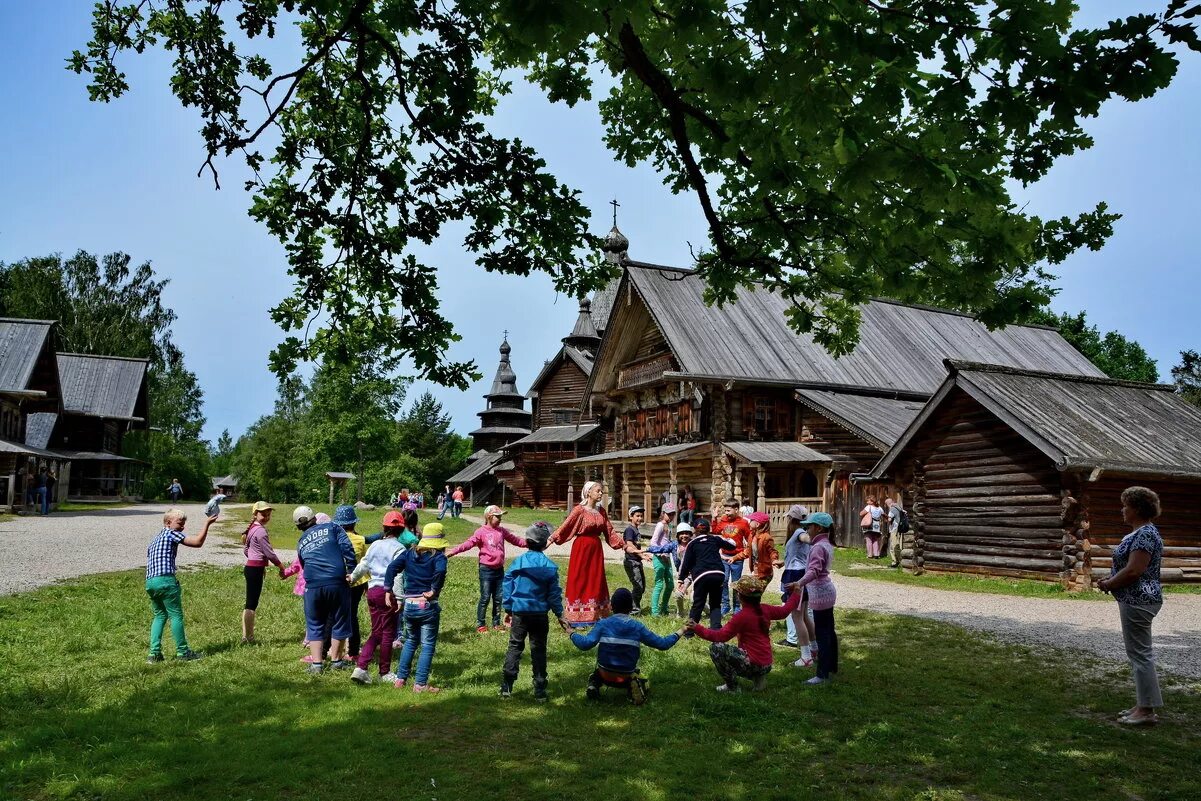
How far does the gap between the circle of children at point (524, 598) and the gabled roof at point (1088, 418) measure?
28.7 ft

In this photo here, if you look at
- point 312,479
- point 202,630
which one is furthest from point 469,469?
point 202,630

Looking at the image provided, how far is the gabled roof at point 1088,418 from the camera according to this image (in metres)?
16.0

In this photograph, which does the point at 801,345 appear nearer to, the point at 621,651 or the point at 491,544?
the point at 491,544

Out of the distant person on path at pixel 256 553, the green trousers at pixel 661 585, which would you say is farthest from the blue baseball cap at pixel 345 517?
the green trousers at pixel 661 585

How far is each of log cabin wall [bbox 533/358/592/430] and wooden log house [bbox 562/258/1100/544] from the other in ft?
39.6

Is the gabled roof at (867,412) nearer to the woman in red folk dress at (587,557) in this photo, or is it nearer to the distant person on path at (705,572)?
the distant person on path at (705,572)

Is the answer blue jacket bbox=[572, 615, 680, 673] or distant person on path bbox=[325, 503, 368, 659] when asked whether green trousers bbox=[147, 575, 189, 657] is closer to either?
distant person on path bbox=[325, 503, 368, 659]

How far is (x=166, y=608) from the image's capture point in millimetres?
8883

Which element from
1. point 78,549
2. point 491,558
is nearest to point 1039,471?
point 491,558

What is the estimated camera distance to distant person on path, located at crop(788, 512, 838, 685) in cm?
806

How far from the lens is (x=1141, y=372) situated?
180 feet

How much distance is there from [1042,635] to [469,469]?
5531 cm

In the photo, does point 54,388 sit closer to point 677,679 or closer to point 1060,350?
point 677,679

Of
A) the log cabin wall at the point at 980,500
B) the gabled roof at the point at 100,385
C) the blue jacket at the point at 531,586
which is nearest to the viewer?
the blue jacket at the point at 531,586
